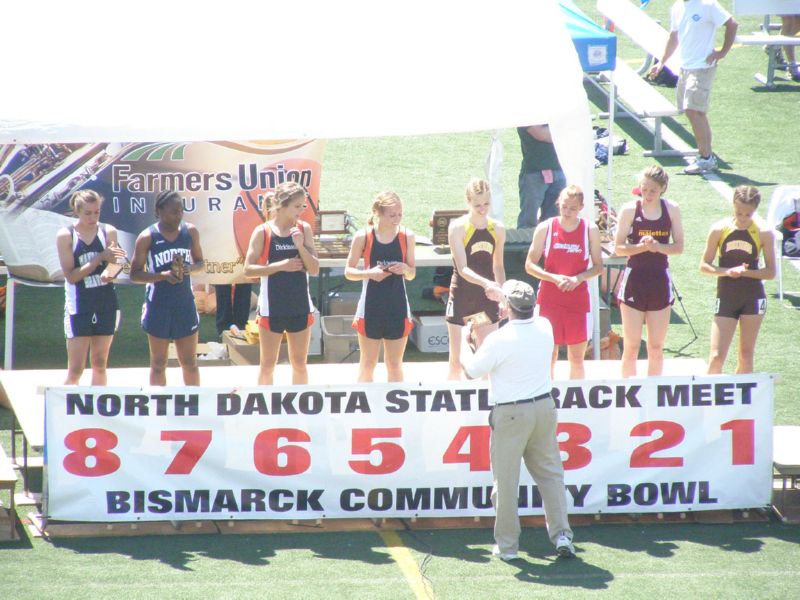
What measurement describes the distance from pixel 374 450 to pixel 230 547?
1061mm

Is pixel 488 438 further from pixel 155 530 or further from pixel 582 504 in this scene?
pixel 155 530

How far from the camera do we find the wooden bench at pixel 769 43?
59.1 feet

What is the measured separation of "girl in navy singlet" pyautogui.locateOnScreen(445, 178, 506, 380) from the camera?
847 cm

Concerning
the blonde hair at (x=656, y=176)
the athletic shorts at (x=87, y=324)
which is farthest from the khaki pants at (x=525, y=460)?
the athletic shorts at (x=87, y=324)

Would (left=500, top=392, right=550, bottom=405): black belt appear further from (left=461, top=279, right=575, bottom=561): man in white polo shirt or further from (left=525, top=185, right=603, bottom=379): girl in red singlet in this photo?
(left=525, top=185, right=603, bottom=379): girl in red singlet

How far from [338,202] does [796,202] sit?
17.8ft

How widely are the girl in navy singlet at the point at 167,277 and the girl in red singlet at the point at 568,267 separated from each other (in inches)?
91.0

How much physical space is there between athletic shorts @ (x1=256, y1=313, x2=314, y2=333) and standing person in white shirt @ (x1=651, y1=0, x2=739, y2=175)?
867 centimetres

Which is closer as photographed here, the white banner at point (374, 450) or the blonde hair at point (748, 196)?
the white banner at point (374, 450)

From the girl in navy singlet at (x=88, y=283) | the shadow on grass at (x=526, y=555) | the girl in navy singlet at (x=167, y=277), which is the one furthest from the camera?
the girl in navy singlet at (x=88, y=283)

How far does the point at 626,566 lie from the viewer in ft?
23.0

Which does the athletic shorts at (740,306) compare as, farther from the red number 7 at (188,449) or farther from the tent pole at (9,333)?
the tent pole at (9,333)

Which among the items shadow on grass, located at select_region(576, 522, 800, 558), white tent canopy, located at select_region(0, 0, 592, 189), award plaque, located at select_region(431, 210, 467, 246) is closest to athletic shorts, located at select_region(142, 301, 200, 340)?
white tent canopy, located at select_region(0, 0, 592, 189)

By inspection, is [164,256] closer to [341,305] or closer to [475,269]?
[475,269]
